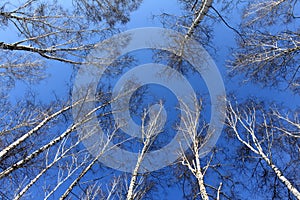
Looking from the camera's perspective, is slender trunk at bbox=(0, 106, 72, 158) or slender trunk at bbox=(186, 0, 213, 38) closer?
slender trunk at bbox=(0, 106, 72, 158)

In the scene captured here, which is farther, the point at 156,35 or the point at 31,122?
the point at 156,35

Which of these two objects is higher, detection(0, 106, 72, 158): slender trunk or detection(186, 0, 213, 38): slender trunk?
detection(186, 0, 213, 38): slender trunk

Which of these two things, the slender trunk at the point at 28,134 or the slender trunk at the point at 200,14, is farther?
the slender trunk at the point at 200,14

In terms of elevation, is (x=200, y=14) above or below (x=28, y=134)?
above

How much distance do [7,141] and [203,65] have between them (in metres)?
5.79

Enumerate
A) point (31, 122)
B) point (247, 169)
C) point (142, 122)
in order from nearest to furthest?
point (31, 122), point (247, 169), point (142, 122)

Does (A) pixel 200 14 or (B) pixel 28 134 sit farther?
(A) pixel 200 14

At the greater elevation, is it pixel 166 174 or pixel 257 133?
pixel 257 133

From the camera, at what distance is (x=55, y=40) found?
194 inches

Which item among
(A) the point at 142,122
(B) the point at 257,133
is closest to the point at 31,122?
(A) the point at 142,122

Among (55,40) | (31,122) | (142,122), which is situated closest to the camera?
(55,40)

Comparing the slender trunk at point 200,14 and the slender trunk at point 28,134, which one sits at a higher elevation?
the slender trunk at point 200,14

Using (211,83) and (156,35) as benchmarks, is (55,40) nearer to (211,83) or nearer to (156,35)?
(156,35)

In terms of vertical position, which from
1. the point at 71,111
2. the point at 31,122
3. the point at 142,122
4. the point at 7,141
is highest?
the point at 142,122
